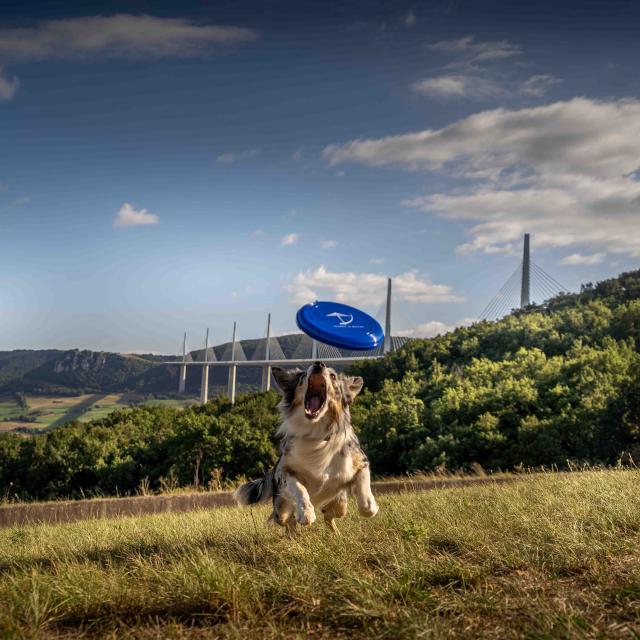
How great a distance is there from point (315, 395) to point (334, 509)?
1.49 meters

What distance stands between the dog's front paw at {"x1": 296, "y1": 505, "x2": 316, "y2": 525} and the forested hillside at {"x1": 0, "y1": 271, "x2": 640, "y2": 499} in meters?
18.9

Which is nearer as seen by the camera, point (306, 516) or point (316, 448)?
point (306, 516)

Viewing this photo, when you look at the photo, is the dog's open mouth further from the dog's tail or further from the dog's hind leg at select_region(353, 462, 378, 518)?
the dog's tail

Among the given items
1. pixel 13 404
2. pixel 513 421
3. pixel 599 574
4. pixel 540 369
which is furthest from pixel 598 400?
pixel 13 404

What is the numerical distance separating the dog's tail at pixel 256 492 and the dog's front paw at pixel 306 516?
1457mm

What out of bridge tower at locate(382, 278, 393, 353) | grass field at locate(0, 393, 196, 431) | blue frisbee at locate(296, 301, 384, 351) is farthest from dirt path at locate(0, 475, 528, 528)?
grass field at locate(0, 393, 196, 431)

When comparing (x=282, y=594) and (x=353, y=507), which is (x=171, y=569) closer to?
(x=282, y=594)

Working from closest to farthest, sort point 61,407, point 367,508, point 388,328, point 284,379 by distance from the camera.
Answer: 1. point 367,508
2. point 284,379
3. point 388,328
4. point 61,407

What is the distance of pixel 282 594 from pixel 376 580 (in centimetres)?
73

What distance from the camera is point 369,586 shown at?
470cm

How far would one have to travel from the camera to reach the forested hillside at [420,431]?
99.2 ft

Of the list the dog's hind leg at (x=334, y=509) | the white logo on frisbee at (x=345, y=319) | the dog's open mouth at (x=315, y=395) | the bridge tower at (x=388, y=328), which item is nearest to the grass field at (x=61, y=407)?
the bridge tower at (x=388, y=328)

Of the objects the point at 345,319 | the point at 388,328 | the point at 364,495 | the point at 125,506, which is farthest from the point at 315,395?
the point at 388,328

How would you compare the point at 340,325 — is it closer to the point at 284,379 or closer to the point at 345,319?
the point at 345,319
